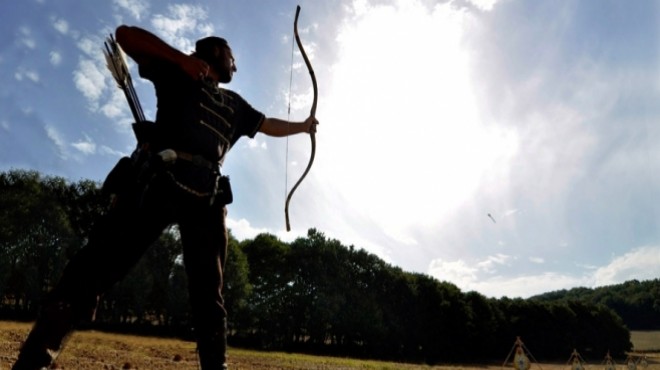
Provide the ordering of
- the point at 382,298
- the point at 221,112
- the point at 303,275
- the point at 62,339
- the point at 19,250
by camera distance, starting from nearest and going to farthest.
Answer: the point at 62,339, the point at 221,112, the point at 19,250, the point at 303,275, the point at 382,298

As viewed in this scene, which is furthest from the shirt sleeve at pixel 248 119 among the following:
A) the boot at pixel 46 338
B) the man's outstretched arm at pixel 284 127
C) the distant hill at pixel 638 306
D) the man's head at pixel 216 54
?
the distant hill at pixel 638 306

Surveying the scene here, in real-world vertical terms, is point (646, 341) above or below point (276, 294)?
below

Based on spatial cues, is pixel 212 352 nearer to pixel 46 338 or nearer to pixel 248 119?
pixel 46 338

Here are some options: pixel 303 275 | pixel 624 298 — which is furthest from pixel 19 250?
pixel 624 298

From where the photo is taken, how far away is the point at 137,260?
3465mm

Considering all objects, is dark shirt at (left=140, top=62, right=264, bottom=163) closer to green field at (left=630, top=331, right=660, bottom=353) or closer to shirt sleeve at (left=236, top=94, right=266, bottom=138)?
shirt sleeve at (left=236, top=94, right=266, bottom=138)

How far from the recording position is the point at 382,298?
64.9 meters

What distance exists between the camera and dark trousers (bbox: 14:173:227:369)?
297 cm

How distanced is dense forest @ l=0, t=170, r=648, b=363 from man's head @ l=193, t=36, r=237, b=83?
159 feet

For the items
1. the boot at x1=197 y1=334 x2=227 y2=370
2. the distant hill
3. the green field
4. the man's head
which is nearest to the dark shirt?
the man's head

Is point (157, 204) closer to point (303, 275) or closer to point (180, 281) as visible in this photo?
point (180, 281)

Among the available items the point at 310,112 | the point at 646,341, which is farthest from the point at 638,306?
the point at 310,112

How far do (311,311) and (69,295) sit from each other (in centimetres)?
5697

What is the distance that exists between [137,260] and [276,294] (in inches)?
2242
